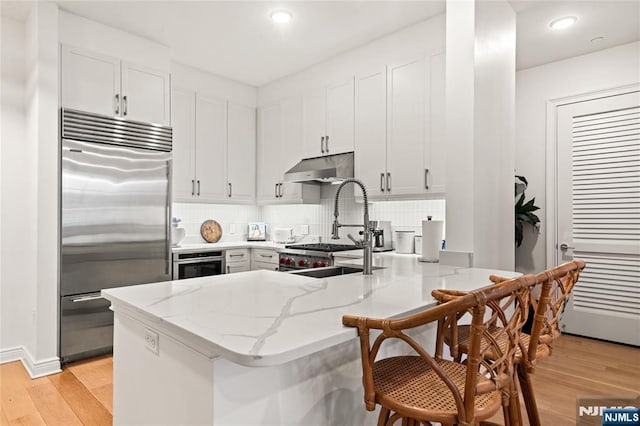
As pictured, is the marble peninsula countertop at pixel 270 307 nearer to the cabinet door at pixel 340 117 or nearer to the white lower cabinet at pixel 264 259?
the cabinet door at pixel 340 117

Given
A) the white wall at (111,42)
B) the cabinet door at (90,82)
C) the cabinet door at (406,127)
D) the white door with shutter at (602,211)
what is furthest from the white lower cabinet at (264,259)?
the white door with shutter at (602,211)

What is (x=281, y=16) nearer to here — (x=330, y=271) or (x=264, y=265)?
(x=330, y=271)

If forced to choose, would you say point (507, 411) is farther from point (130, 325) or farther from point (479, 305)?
point (130, 325)

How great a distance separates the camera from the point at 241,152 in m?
4.54

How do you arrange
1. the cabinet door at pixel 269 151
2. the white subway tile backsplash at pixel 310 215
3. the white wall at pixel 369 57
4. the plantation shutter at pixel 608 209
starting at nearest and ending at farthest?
1. the white wall at pixel 369 57
2. the plantation shutter at pixel 608 209
3. the white subway tile backsplash at pixel 310 215
4. the cabinet door at pixel 269 151

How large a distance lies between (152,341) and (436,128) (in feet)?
8.33

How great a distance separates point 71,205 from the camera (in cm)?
298

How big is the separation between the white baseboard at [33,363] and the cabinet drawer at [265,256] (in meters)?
1.96

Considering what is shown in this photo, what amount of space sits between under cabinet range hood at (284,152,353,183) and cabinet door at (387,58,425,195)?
0.46m

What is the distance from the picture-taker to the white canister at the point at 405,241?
139 inches

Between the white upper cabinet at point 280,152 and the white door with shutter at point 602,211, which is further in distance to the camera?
the white upper cabinet at point 280,152

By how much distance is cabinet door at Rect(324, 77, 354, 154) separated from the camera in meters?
3.69

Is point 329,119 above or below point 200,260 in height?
above

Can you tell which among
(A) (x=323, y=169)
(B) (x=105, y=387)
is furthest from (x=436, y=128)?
(B) (x=105, y=387)
